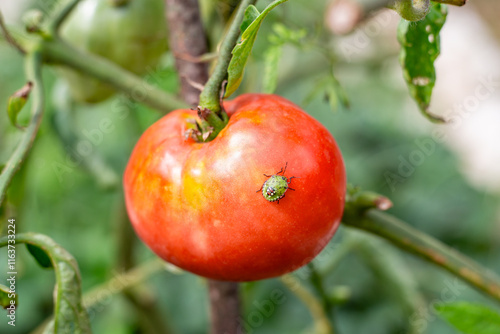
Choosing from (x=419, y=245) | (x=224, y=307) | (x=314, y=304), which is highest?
(x=419, y=245)

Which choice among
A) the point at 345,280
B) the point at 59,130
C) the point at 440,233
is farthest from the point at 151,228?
the point at 440,233

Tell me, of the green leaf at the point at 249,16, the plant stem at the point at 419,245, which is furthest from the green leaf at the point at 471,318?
the green leaf at the point at 249,16

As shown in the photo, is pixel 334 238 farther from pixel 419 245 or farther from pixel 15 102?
pixel 15 102

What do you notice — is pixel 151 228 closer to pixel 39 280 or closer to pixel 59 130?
pixel 59 130

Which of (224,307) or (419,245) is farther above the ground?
(419,245)

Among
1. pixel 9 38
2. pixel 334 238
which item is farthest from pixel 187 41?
pixel 334 238
